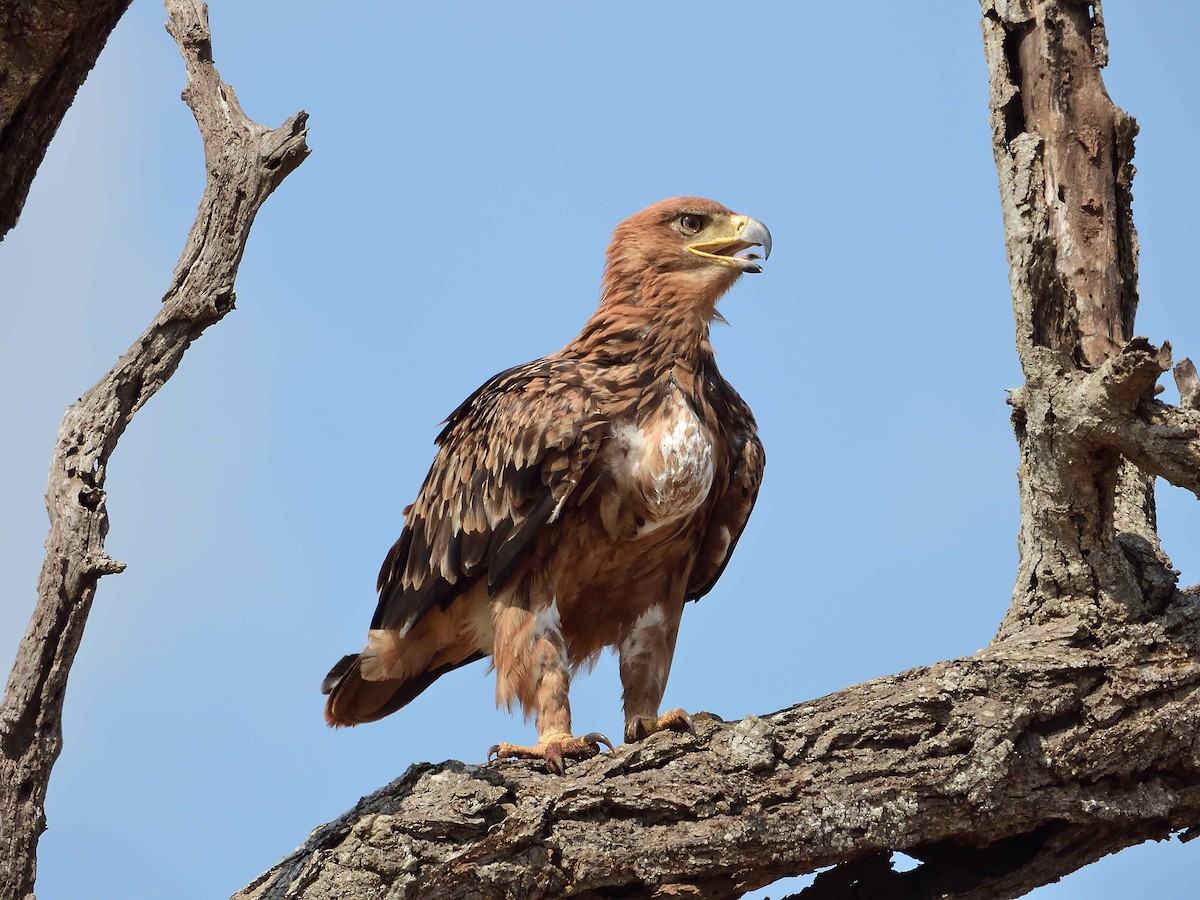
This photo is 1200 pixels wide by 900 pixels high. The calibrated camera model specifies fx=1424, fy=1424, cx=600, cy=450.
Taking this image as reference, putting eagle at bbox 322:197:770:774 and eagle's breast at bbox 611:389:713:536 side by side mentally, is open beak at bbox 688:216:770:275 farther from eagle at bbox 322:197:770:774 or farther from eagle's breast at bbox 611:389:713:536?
eagle's breast at bbox 611:389:713:536

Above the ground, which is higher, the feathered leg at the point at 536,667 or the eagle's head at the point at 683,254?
the eagle's head at the point at 683,254

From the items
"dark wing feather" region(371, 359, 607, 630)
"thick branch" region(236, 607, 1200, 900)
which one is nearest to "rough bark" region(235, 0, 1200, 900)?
"thick branch" region(236, 607, 1200, 900)

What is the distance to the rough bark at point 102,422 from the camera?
3887 mm

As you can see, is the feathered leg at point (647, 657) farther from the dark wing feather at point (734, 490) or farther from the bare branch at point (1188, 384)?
the bare branch at point (1188, 384)

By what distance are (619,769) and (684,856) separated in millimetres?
374

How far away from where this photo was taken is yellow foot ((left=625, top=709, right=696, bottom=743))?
5.15 metres

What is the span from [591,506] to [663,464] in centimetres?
36

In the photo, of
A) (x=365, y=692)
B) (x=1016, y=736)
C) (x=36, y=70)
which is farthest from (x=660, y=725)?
(x=36, y=70)

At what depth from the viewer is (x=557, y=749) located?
513 cm

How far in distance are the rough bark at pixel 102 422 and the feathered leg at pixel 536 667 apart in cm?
193

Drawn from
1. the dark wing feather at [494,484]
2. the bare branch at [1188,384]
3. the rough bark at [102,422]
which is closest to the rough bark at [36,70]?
the rough bark at [102,422]

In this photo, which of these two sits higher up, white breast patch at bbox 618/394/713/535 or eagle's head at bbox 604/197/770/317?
eagle's head at bbox 604/197/770/317

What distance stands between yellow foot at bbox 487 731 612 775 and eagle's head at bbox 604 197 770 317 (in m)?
2.05

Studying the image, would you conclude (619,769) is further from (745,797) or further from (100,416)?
(100,416)
